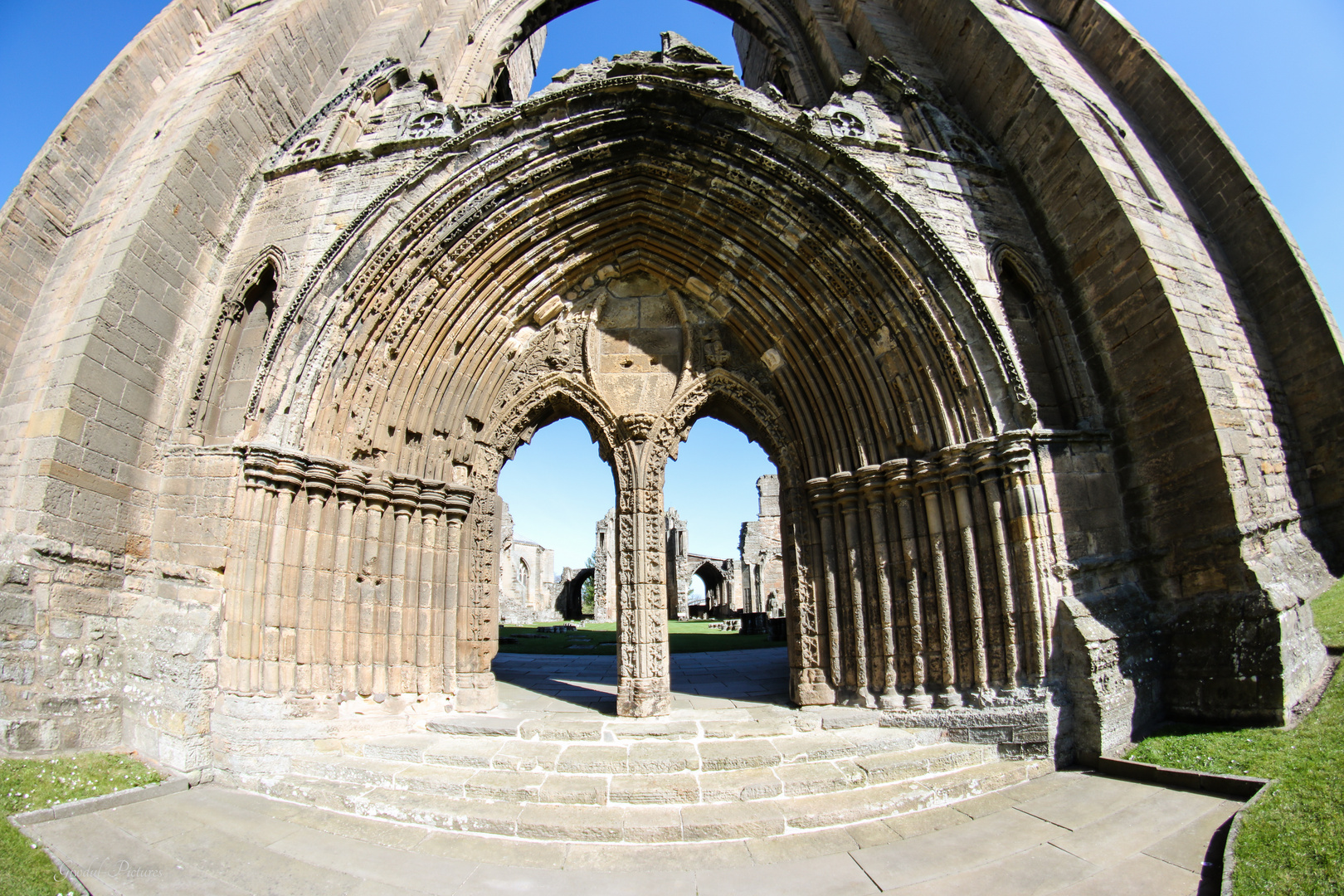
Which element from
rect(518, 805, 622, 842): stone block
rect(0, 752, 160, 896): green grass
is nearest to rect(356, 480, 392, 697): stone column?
rect(0, 752, 160, 896): green grass

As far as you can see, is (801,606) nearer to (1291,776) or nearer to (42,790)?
(1291,776)

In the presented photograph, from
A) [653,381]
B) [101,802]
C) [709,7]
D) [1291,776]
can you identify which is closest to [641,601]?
[653,381]

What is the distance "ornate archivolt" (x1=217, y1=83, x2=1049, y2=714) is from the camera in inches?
222

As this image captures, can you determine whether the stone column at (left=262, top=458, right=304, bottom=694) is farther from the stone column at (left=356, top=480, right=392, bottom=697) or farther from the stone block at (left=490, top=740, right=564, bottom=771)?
the stone block at (left=490, top=740, right=564, bottom=771)

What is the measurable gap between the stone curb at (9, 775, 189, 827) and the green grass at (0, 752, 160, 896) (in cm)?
6

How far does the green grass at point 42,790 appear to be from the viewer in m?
3.25

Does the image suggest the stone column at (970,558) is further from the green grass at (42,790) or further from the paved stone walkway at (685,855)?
the green grass at (42,790)

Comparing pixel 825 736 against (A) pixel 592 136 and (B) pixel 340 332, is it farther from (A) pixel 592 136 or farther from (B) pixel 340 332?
(A) pixel 592 136

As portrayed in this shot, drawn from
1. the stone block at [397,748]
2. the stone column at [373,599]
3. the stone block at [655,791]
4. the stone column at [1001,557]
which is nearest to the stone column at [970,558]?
the stone column at [1001,557]

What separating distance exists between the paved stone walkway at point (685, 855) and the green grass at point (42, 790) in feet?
0.48

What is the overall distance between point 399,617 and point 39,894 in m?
3.04

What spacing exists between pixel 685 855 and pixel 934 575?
334 centimetres

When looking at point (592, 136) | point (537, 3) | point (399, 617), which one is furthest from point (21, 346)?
point (537, 3)

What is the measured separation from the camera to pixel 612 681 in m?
8.03
